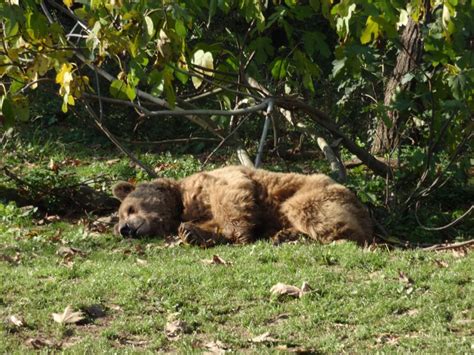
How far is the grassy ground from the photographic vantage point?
5773mm

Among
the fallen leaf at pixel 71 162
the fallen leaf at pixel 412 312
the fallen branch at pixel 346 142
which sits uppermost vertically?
the fallen branch at pixel 346 142

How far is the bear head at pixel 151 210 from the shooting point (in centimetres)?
952

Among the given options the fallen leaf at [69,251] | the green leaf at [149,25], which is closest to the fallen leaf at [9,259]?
the fallen leaf at [69,251]

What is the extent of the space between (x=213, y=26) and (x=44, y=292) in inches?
437

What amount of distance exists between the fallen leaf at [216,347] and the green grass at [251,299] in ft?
0.14

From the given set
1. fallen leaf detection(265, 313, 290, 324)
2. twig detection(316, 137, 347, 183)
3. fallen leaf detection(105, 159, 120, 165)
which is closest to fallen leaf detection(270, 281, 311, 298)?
fallen leaf detection(265, 313, 290, 324)

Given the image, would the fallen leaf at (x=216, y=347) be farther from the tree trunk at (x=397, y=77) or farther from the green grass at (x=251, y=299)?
the tree trunk at (x=397, y=77)

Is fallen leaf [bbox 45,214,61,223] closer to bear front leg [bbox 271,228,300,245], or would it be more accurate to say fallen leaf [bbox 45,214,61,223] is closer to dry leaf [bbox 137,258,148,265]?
dry leaf [bbox 137,258,148,265]

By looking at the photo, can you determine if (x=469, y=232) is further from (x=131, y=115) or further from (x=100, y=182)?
(x=131, y=115)

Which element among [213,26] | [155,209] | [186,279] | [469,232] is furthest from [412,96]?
[213,26]

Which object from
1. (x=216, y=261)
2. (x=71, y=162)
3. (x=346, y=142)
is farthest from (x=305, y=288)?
(x=71, y=162)

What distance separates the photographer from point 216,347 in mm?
5668

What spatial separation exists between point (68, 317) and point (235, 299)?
1375mm

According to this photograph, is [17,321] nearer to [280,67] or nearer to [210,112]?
[210,112]
